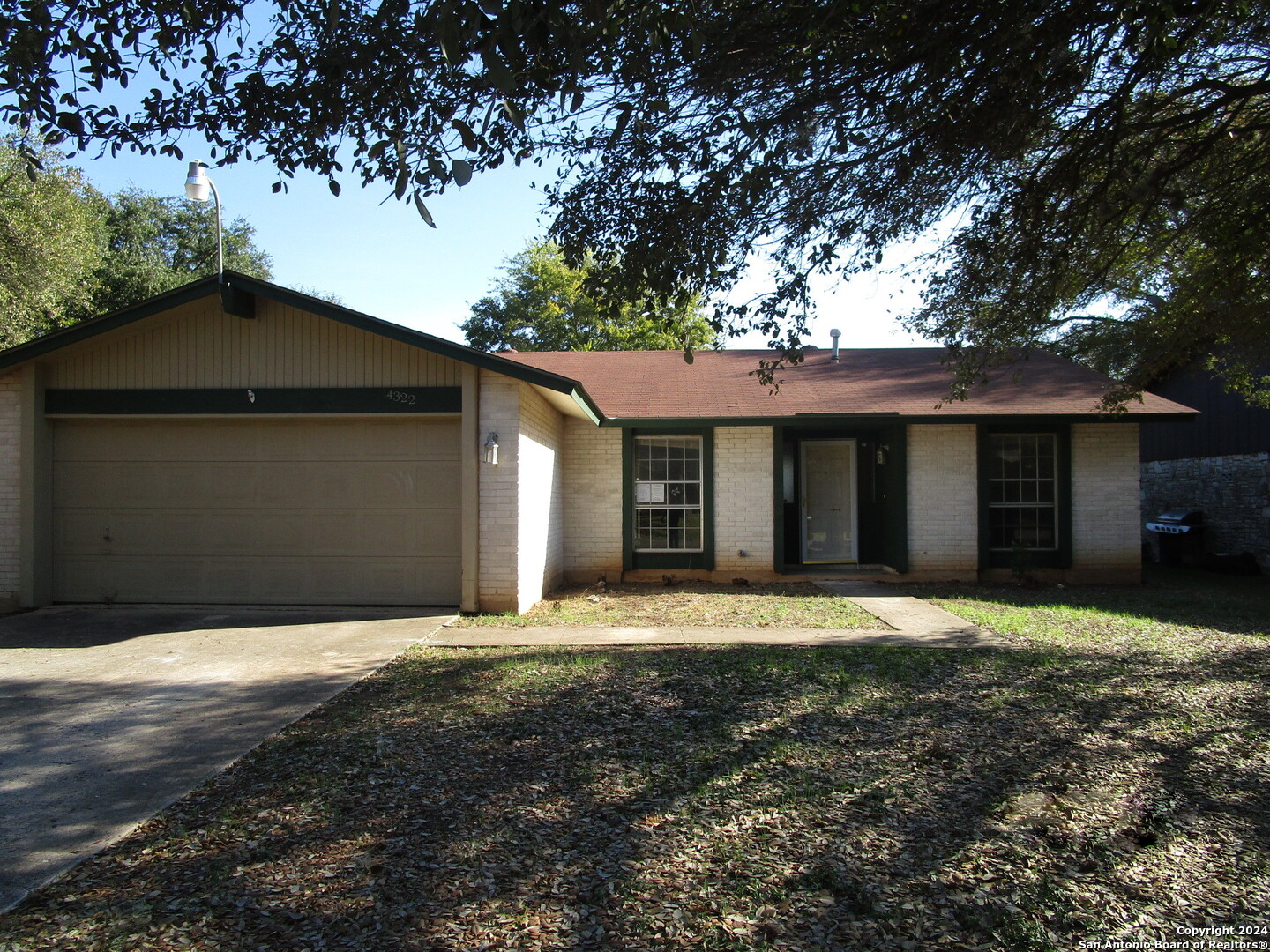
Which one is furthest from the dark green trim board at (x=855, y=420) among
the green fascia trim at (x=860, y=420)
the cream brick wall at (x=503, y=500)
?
the cream brick wall at (x=503, y=500)

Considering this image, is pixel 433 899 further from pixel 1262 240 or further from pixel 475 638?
pixel 1262 240

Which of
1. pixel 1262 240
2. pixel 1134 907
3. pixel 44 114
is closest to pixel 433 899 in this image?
pixel 1134 907

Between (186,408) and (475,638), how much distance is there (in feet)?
16.1

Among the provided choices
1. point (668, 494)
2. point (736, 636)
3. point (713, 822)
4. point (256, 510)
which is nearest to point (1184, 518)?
point (668, 494)

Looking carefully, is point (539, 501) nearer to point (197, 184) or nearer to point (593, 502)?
point (593, 502)

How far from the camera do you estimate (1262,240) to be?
7645mm

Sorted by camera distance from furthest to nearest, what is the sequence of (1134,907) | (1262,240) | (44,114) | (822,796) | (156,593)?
(156,593) → (1262,240) → (44,114) → (822,796) → (1134,907)

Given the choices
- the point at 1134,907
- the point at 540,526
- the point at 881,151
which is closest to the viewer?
the point at 1134,907

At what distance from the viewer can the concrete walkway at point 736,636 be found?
8.14 m

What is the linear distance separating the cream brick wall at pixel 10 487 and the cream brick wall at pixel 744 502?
9.44m

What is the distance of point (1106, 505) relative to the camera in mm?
13250

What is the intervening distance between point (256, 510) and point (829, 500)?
9.40 metres

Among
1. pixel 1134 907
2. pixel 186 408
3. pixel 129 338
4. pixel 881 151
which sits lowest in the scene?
pixel 1134 907

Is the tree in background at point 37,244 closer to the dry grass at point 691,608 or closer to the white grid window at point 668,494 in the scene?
the white grid window at point 668,494
